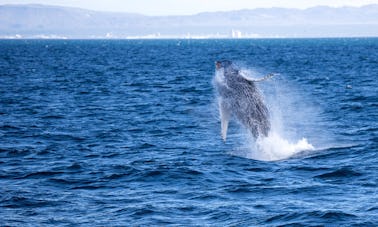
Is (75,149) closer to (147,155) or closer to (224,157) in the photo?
(147,155)

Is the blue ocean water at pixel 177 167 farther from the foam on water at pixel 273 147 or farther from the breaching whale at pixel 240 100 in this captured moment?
the breaching whale at pixel 240 100

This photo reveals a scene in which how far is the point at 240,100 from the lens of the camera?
58.0ft

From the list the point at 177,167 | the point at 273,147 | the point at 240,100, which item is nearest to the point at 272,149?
the point at 273,147

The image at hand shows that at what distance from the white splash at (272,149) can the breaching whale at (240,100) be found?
61 cm

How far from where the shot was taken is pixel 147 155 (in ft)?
64.0

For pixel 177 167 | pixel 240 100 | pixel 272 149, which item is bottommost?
pixel 177 167

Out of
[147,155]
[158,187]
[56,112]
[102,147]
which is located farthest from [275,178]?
[56,112]

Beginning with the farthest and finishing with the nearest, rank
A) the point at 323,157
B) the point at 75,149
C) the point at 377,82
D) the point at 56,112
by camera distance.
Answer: the point at 377,82, the point at 56,112, the point at 75,149, the point at 323,157

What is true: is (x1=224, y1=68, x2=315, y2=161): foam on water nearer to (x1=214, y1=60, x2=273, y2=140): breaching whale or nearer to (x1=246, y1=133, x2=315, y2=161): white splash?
(x1=246, y1=133, x2=315, y2=161): white splash

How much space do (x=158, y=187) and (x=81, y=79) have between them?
129 feet

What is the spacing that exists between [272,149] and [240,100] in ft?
6.58

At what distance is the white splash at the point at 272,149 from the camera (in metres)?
18.4

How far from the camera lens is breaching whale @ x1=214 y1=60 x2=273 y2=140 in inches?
692

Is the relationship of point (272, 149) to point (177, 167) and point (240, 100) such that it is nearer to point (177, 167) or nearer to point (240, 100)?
point (240, 100)
